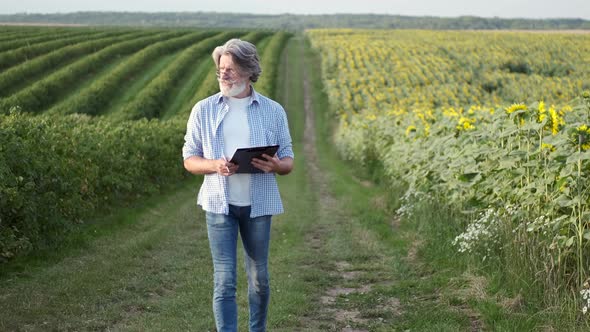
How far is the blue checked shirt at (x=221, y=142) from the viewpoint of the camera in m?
5.61

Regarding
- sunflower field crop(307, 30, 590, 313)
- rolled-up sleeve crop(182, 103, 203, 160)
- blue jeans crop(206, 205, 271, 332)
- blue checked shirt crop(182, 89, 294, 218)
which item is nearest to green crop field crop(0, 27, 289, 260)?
rolled-up sleeve crop(182, 103, 203, 160)

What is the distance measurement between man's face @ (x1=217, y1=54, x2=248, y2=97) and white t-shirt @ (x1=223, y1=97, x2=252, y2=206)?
80 millimetres

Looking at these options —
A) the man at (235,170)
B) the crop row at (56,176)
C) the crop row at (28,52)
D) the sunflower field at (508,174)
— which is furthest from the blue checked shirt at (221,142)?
the crop row at (28,52)

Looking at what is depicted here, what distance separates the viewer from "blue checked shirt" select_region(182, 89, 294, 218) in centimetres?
561

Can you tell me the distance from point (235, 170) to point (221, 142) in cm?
32

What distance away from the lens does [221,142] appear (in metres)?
5.68

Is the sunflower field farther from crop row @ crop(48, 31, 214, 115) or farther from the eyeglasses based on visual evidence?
crop row @ crop(48, 31, 214, 115)

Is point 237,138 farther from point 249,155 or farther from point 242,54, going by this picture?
point 242,54

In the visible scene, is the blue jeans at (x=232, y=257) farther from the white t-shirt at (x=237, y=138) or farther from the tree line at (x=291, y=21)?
the tree line at (x=291, y=21)

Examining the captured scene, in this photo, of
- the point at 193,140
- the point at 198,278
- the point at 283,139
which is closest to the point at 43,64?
the point at 198,278

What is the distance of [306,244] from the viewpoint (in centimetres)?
1233

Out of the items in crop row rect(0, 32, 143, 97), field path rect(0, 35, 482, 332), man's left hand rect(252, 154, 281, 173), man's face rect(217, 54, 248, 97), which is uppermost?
man's face rect(217, 54, 248, 97)

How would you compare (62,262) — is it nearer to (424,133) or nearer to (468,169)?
(468,169)

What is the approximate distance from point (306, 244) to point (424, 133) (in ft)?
12.6
